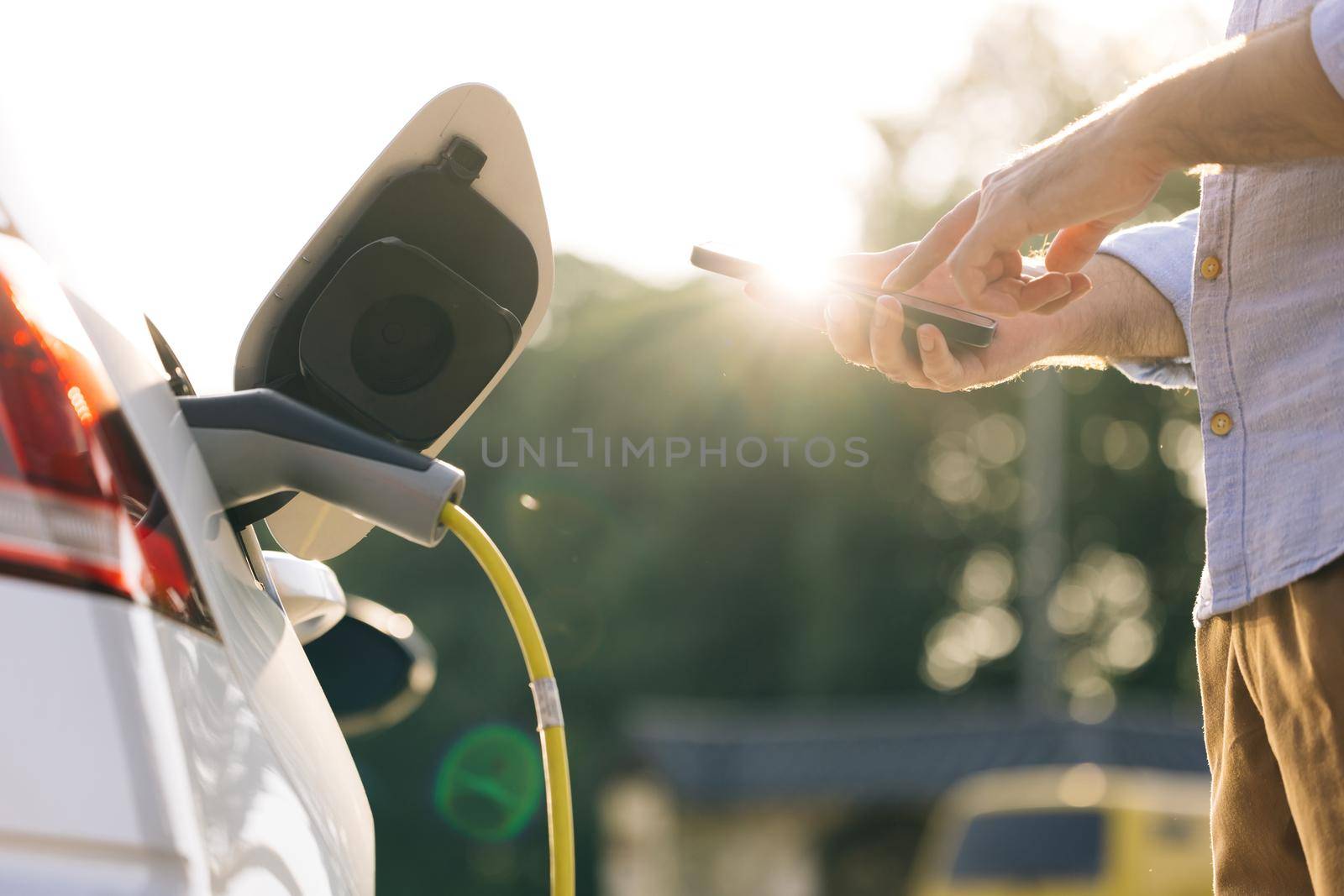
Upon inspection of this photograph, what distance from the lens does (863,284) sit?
1.89 metres

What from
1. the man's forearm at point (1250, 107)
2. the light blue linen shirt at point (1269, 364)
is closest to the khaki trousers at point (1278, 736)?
the light blue linen shirt at point (1269, 364)

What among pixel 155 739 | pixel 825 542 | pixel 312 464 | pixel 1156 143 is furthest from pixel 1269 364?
pixel 825 542

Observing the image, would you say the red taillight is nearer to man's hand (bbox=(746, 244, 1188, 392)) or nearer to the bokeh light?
man's hand (bbox=(746, 244, 1188, 392))

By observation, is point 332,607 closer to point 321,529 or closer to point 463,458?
point 321,529

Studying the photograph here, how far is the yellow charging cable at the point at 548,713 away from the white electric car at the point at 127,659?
0.22 meters

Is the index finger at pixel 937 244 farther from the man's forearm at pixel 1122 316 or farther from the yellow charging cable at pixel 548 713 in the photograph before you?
the yellow charging cable at pixel 548 713

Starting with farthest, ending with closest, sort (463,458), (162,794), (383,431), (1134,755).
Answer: (1134,755)
(463,458)
(383,431)
(162,794)

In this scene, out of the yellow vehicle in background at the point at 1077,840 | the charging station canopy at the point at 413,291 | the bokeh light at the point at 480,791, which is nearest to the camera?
the charging station canopy at the point at 413,291

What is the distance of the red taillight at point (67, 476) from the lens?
873mm

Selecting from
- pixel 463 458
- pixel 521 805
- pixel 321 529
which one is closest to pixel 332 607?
pixel 321 529

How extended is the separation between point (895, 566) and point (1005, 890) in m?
17.2

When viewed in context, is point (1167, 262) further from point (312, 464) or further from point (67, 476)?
point (67, 476)

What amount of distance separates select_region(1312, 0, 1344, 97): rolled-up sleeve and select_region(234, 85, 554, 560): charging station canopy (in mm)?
850

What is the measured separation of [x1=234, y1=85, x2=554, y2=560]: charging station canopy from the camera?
169 cm
